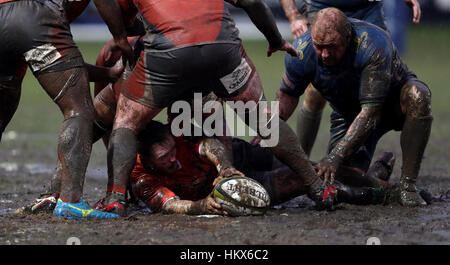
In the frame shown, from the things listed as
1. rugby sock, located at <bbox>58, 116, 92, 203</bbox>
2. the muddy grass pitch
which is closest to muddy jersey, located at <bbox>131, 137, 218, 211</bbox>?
the muddy grass pitch

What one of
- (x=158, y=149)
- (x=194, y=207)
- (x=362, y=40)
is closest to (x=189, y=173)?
(x=158, y=149)

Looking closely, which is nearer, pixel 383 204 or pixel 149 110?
pixel 149 110

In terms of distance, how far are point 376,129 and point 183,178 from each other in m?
1.85

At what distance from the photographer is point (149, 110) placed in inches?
211

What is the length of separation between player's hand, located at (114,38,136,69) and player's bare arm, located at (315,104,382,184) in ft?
5.48

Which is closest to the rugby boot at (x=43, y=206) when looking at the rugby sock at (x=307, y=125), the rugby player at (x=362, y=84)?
the rugby player at (x=362, y=84)

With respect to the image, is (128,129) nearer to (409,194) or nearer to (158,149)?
(158,149)

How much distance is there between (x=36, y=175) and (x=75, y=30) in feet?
47.3

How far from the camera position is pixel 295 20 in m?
7.30

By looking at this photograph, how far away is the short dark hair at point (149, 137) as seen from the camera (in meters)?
5.67

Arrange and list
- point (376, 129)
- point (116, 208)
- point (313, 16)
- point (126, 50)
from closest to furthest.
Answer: point (116, 208)
point (126, 50)
point (376, 129)
point (313, 16)
